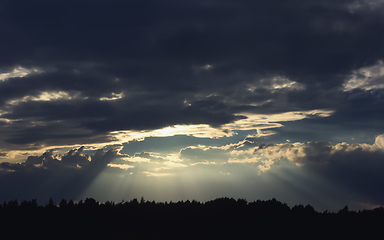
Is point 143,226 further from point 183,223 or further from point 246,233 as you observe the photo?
point 246,233

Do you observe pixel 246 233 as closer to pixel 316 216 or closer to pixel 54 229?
pixel 316 216

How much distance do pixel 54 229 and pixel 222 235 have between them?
6440 centimetres

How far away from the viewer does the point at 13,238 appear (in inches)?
4281

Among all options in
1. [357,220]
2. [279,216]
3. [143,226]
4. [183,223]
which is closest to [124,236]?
[143,226]

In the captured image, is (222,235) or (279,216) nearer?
(222,235)

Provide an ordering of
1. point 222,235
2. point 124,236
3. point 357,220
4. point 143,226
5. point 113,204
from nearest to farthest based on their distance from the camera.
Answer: point 124,236 → point 222,235 → point 143,226 → point 357,220 → point 113,204

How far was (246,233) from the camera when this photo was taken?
11638 centimetres

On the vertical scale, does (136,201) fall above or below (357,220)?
above

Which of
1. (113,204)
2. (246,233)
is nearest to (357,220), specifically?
(246,233)

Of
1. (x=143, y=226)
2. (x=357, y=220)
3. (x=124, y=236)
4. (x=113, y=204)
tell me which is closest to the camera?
(x=124, y=236)

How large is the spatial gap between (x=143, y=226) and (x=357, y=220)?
314 ft

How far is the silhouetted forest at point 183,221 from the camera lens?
370 ft

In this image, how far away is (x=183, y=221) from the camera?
408 feet

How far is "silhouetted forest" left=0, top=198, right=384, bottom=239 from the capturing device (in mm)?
112875
